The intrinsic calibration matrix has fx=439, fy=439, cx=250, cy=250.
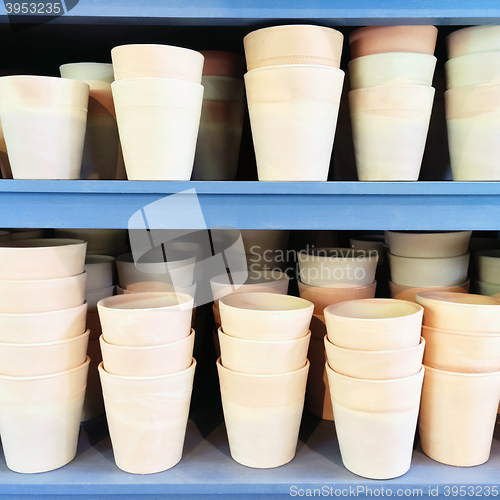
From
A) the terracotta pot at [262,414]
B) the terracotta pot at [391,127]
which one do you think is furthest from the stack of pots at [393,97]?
the terracotta pot at [262,414]

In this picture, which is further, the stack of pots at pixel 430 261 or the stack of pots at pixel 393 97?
the stack of pots at pixel 430 261

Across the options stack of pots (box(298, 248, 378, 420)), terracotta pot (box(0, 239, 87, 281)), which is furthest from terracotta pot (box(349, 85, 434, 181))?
terracotta pot (box(0, 239, 87, 281))

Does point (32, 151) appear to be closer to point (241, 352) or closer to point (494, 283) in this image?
point (241, 352)

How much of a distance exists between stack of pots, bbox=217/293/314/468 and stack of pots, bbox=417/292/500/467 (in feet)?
0.81

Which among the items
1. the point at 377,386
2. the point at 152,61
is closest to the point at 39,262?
the point at 152,61

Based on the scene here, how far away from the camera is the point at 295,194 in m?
0.78

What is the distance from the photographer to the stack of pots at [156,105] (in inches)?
30.1

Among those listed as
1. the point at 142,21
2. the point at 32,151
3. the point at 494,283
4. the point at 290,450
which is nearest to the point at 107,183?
the point at 32,151

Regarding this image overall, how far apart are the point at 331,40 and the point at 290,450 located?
0.77m

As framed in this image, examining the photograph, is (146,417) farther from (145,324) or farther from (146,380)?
(145,324)

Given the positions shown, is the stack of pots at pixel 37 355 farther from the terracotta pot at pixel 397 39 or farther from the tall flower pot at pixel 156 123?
the terracotta pot at pixel 397 39

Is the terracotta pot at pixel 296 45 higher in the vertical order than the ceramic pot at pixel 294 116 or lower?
higher

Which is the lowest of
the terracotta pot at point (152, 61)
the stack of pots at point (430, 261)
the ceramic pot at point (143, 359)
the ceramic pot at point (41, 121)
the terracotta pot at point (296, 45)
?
the ceramic pot at point (143, 359)

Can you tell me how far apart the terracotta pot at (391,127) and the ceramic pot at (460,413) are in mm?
392
